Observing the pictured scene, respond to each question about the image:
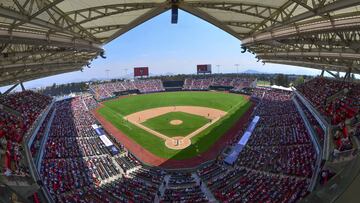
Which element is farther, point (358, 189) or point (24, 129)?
point (24, 129)

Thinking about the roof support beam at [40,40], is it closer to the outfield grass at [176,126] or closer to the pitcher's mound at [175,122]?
the outfield grass at [176,126]

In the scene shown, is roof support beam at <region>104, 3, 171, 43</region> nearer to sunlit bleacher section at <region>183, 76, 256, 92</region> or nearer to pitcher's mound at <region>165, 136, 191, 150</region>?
pitcher's mound at <region>165, 136, 191, 150</region>

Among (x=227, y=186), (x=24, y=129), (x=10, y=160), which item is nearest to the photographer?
(x=10, y=160)

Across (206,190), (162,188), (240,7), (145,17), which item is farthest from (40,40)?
(206,190)

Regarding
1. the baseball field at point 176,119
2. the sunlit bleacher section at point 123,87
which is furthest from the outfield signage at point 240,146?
the sunlit bleacher section at point 123,87

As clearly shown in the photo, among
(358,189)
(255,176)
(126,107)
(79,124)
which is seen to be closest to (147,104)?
(126,107)

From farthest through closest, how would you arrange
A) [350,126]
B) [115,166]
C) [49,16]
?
[115,166], [350,126], [49,16]

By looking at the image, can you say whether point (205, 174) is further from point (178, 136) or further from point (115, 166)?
point (178, 136)
